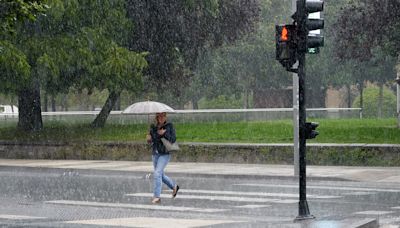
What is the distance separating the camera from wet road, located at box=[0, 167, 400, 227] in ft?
45.9

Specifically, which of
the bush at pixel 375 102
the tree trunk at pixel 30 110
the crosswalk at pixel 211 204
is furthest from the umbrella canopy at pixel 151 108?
the bush at pixel 375 102

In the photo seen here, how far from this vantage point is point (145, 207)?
54.6 feet

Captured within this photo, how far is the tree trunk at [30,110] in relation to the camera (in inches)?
1414

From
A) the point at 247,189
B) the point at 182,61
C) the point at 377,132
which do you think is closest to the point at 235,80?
the point at 182,61

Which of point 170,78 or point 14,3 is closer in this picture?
point 14,3

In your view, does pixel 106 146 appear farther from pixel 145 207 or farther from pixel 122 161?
pixel 145 207

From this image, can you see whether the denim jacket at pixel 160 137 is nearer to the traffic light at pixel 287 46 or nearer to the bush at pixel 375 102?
the traffic light at pixel 287 46

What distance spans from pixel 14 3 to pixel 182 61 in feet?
84.6

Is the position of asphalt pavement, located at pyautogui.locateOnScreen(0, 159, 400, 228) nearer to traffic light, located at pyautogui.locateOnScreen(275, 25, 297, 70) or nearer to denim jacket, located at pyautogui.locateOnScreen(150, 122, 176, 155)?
denim jacket, located at pyautogui.locateOnScreen(150, 122, 176, 155)

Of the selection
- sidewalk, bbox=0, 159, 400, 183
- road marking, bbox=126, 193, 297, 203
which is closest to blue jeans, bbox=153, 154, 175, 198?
road marking, bbox=126, 193, 297, 203

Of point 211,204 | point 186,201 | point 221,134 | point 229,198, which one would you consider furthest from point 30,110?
point 211,204

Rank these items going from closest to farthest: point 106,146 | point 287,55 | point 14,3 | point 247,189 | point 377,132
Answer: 1. point 287,55
2. point 14,3
3. point 247,189
4. point 106,146
5. point 377,132

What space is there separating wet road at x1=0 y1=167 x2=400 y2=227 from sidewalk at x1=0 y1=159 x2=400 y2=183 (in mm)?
510

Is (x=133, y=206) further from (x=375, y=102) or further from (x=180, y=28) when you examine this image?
(x=375, y=102)
